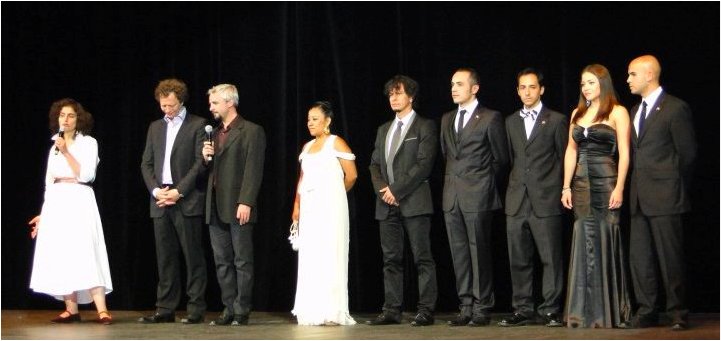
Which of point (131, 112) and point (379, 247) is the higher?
point (131, 112)

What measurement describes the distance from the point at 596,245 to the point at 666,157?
1.97 ft

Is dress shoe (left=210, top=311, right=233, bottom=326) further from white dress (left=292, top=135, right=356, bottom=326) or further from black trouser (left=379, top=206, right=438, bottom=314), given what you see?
black trouser (left=379, top=206, right=438, bottom=314)

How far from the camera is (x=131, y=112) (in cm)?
766

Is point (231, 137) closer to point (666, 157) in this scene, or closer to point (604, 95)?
point (604, 95)

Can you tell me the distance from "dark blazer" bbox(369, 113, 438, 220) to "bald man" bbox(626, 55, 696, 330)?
116cm

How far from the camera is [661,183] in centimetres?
574

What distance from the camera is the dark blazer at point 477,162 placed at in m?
6.06

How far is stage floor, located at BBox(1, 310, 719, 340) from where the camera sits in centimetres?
550

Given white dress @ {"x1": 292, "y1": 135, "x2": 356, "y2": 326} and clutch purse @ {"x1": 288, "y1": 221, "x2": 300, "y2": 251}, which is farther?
clutch purse @ {"x1": 288, "y1": 221, "x2": 300, "y2": 251}

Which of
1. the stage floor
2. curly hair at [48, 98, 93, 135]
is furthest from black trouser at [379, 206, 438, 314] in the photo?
curly hair at [48, 98, 93, 135]

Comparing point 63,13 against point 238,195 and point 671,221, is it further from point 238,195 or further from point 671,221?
point 671,221

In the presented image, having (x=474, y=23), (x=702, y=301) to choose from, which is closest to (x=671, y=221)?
(x=702, y=301)

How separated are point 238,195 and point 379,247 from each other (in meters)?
1.38

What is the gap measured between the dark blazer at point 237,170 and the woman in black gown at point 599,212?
1.84 metres
